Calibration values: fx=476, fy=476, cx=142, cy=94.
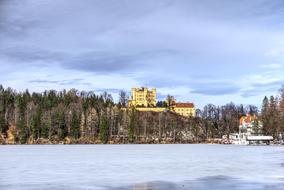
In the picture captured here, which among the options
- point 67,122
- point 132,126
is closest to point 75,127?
point 67,122

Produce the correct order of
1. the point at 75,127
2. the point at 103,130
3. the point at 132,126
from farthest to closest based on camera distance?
the point at 132,126 → the point at 103,130 → the point at 75,127

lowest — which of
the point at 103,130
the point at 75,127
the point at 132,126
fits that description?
the point at 103,130

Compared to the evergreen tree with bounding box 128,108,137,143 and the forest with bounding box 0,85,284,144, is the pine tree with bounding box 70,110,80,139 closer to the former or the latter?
the forest with bounding box 0,85,284,144

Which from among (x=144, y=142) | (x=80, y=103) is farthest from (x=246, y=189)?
(x=80, y=103)

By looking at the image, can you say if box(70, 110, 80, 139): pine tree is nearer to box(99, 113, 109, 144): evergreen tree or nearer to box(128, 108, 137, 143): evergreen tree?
box(99, 113, 109, 144): evergreen tree

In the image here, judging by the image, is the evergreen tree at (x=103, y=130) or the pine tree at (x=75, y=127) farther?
the evergreen tree at (x=103, y=130)

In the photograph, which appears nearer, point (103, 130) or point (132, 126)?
point (103, 130)

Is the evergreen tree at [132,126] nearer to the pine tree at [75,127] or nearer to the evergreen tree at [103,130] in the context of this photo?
the evergreen tree at [103,130]

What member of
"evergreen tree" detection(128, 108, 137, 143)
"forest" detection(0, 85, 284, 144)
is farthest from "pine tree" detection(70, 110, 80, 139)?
"evergreen tree" detection(128, 108, 137, 143)

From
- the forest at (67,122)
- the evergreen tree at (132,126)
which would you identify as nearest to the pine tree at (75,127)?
the forest at (67,122)

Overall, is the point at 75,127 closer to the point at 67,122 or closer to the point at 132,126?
the point at 67,122

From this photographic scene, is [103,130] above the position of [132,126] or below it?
below

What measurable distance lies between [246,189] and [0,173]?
683 inches

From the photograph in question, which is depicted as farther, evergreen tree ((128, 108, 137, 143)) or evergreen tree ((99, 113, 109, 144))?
evergreen tree ((128, 108, 137, 143))
